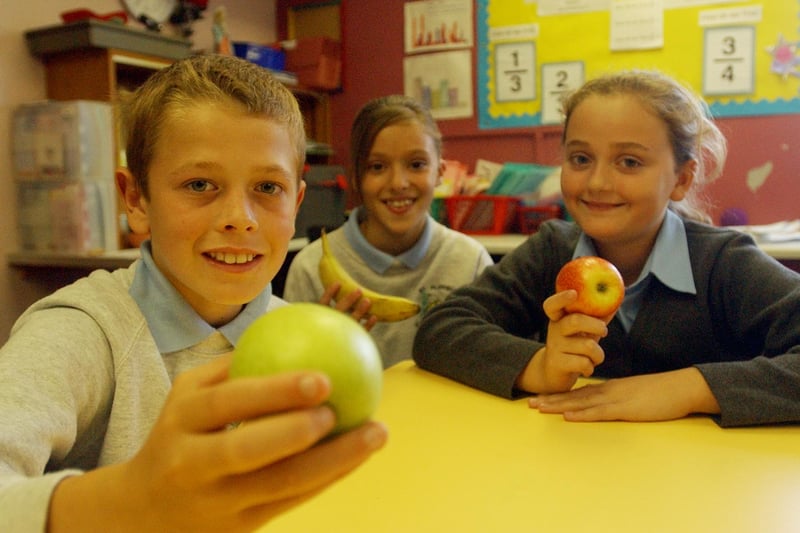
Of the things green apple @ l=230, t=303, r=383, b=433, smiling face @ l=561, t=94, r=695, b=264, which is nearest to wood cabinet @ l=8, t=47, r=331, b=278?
smiling face @ l=561, t=94, r=695, b=264

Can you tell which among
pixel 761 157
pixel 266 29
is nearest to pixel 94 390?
pixel 761 157

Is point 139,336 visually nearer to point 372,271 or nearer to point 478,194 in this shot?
point 372,271

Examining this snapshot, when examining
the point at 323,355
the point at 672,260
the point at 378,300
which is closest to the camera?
the point at 323,355

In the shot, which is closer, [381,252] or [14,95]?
[381,252]

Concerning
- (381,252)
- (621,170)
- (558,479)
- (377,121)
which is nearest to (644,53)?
(377,121)

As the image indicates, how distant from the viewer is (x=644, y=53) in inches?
123

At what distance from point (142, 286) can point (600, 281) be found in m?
0.66

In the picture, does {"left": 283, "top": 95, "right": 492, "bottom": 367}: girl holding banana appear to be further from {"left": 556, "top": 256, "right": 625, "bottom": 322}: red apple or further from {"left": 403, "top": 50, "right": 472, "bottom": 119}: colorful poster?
{"left": 403, "top": 50, "right": 472, "bottom": 119}: colorful poster

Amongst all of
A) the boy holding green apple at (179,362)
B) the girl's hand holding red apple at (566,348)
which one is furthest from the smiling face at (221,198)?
the girl's hand holding red apple at (566,348)

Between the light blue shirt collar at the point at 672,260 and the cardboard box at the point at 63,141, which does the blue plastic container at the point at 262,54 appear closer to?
the cardboard box at the point at 63,141

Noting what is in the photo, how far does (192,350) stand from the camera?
0.92 metres

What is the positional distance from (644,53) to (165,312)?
289 cm

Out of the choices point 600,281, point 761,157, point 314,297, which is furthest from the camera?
point 761,157

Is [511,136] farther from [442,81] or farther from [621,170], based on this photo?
[621,170]
